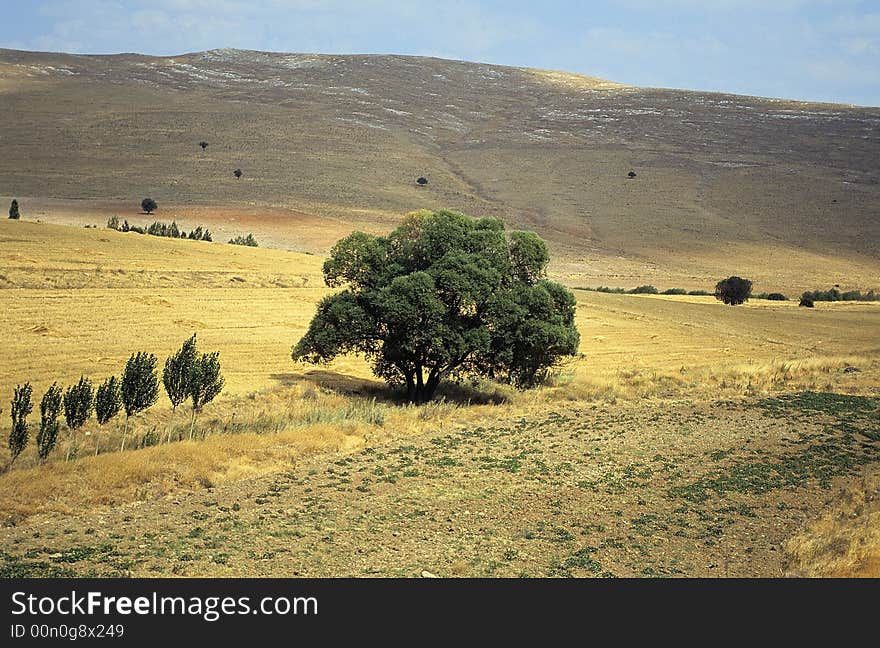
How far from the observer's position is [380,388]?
30859 mm

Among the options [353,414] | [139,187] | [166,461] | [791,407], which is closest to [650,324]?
[791,407]

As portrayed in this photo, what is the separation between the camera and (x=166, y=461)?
60.8ft

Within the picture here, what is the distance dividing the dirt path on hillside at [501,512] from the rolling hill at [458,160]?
50657 millimetres

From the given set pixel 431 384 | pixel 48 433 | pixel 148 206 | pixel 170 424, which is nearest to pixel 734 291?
pixel 431 384

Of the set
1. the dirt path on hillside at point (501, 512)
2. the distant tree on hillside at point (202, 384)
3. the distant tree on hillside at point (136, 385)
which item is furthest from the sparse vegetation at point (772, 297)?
the distant tree on hillside at point (136, 385)

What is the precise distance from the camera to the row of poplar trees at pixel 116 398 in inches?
724

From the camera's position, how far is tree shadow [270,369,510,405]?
29.4 m

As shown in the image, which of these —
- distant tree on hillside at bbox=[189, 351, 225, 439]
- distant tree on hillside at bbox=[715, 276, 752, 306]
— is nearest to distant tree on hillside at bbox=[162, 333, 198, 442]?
distant tree on hillside at bbox=[189, 351, 225, 439]

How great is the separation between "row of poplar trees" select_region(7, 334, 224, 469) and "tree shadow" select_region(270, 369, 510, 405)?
514 cm

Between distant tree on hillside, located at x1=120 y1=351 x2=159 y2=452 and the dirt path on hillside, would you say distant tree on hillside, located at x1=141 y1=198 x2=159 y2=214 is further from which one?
distant tree on hillside, located at x1=120 y1=351 x2=159 y2=452

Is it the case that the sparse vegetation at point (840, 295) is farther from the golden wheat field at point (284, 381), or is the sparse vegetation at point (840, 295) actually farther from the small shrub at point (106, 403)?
the small shrub at point (106, 403)

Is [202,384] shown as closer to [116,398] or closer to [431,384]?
[116,398]
